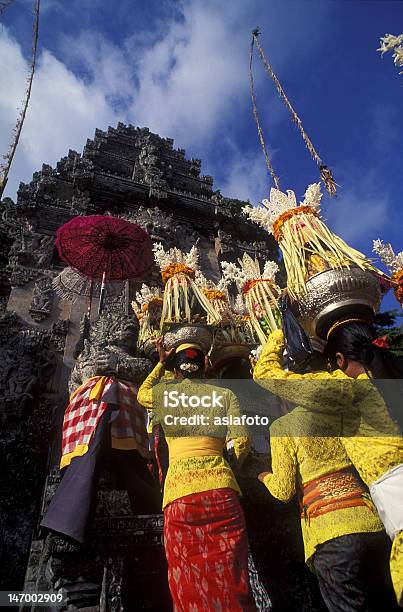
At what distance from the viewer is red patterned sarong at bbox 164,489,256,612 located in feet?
10.6

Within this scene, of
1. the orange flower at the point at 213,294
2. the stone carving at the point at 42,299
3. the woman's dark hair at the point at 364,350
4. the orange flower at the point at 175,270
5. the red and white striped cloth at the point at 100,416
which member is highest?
the stone carving at the point at 42,299

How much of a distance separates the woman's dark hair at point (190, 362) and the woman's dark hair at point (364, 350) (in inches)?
59.5

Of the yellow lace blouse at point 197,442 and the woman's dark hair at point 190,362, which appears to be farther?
the woman's dark hair at point 190,362

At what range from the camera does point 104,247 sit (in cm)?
787

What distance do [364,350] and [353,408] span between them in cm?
49

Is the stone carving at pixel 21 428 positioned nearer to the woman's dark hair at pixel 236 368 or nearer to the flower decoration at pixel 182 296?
the flower decoration at pixel 182 296

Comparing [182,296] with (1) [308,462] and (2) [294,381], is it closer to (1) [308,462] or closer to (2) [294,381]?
(2) [294,381]

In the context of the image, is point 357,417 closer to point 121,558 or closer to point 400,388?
point 400,388

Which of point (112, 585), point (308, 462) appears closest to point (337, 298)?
point (308, 462)

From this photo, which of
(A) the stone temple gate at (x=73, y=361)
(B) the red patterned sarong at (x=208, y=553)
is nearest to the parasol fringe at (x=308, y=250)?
(B) the red patterned sarong at (x=208, y=553)

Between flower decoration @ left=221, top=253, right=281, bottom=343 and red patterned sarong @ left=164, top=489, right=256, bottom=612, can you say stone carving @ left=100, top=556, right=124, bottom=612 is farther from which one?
flower decoration @ left=221, top=253, right=281, bottom=343

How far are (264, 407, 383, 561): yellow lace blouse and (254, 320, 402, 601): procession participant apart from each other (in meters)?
0.15

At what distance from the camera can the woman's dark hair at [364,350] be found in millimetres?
3117

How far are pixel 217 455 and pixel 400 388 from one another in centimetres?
183
